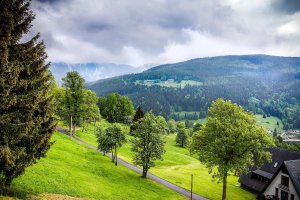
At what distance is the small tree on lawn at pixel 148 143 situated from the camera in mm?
56875

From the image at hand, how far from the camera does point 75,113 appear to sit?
77.9 meters

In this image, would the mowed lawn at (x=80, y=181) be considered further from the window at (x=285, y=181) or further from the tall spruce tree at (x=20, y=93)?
the window at (x=285, y=181)

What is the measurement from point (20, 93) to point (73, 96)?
183ft

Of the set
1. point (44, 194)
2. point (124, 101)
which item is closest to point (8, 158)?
point (44, 194)

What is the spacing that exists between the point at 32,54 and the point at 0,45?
144 inches

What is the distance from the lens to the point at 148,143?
190ft

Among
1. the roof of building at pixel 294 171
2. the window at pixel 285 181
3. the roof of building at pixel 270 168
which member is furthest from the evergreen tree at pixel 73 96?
the roof of building at pixel 294 171

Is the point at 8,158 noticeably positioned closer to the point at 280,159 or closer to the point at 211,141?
the point at 211,141

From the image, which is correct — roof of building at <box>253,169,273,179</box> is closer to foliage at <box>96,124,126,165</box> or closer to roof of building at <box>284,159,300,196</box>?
roof of building at <box>284,159,300,196</box>

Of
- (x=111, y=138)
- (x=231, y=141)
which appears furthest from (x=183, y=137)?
(x=231, y=141)

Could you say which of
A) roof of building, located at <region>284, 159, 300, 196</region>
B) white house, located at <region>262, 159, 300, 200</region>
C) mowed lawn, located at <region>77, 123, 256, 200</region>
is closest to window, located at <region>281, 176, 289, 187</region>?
white house, located at <region>262, 159, 300, 200</region>

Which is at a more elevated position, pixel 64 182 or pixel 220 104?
pixel 220 104

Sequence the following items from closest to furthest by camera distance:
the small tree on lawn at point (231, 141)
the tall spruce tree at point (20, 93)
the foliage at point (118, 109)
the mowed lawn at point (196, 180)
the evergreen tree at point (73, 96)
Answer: the tall spruce tree at point (20, 93), the small tree on lawn at point (231, 141), the mowed lawn at point (196, 180), the evergreen tree at point (73, 96), the foliage at point (118, 109)

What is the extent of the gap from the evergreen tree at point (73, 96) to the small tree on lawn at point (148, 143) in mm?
25172
